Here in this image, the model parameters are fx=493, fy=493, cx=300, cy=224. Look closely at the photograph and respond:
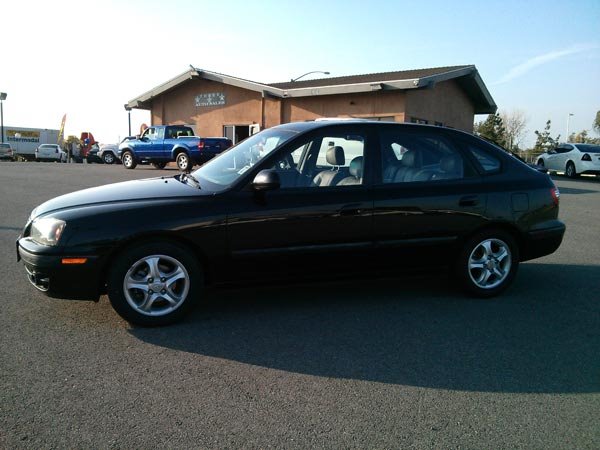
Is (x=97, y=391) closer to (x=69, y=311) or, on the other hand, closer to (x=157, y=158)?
(x=69, y=311)

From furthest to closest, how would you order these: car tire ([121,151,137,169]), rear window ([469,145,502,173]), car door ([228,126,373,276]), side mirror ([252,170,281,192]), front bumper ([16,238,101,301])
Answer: car tire ([121,151,137,169]) < rear window ([469,145,502,173]) < car door ([228,126,373,276]) < side mirror ([252,170,281,192]) < front bumper ([16,238,101,301])

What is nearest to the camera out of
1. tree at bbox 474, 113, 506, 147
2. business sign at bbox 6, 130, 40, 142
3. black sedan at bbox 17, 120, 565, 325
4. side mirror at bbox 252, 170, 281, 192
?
black sedan at bbox 17, 120, 565, 325

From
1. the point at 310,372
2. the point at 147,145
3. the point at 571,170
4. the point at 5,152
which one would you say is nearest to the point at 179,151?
the point at 147,145

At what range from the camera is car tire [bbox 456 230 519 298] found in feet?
15.3

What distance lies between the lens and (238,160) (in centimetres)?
458

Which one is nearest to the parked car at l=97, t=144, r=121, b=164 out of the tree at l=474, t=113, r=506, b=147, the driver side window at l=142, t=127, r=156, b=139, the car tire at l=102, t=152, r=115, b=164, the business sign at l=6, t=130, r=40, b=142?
the car tire at l=102, t=152, r=115, b=164

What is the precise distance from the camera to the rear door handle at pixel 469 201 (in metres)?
4.59

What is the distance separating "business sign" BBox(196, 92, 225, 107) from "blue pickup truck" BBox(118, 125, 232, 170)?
4.92 m

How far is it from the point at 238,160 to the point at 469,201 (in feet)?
7.19

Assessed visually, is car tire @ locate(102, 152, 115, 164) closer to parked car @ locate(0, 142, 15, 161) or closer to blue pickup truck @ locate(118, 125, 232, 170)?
blue pickup truck @ locate(118, 125, 232, 170)

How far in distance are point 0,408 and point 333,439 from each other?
5.89 ft

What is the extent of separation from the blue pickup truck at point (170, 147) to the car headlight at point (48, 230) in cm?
1665

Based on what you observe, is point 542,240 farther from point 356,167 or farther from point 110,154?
point 110,154

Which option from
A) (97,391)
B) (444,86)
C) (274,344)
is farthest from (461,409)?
(444,86)
